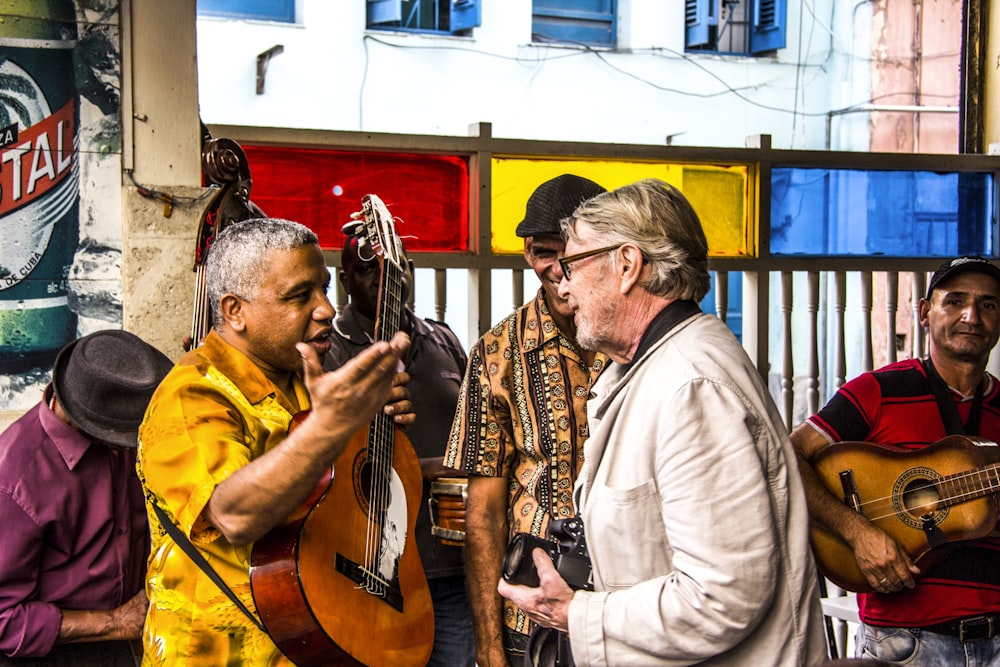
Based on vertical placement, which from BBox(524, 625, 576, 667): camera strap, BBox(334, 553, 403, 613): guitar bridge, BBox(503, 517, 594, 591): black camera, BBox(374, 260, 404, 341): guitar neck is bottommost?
BBox(524, 625, 576, 667): camera strap

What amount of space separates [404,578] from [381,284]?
0.74 m

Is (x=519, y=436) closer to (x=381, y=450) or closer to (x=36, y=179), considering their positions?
(x=381, y=450)

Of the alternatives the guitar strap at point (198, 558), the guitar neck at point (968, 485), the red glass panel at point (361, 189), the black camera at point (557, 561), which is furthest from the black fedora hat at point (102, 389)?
the guitar neck at point (968, 485)

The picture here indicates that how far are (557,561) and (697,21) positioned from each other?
39.8 feet

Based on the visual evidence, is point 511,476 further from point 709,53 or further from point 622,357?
point 709,53

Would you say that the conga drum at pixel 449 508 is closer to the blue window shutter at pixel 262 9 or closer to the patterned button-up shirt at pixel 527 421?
the patterned button-up shirt at pixel 527 421

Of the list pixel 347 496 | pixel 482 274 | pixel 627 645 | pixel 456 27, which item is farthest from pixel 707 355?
pixel 456 27

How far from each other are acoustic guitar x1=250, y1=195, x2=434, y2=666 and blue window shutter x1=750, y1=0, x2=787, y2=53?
38.0ft

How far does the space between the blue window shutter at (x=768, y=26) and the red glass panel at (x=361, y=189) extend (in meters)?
9.97

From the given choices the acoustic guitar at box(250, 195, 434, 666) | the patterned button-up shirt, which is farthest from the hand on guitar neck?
the patterned button-up shirt

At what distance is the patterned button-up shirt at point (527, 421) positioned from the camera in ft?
9.65

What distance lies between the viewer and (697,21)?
1338 cm

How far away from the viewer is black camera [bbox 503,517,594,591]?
2.23 metres

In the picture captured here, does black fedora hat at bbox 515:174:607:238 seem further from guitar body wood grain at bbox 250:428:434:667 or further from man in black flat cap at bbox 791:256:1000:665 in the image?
man in black flat cap at bbox 791:256:1000:665
